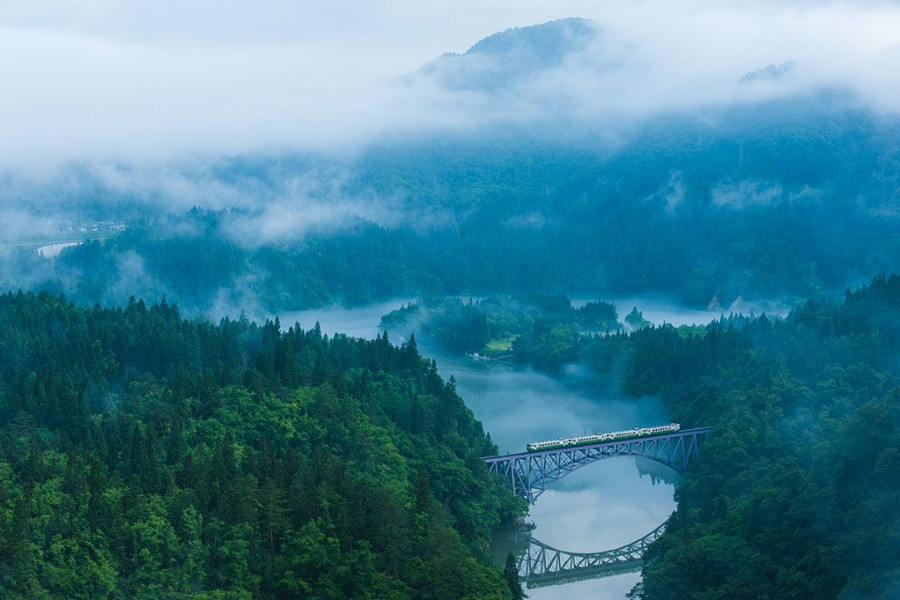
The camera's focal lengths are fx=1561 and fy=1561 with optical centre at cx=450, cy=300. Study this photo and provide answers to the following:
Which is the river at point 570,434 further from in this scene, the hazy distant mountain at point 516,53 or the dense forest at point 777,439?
the hazy distant mountain at point 516,53

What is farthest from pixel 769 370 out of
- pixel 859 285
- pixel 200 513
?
pixel 859 285

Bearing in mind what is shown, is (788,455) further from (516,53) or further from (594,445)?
(516,53)

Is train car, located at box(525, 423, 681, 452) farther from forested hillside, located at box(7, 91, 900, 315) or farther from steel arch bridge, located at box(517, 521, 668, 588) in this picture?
forested hillside, located at box(7, 91, 900, 315)

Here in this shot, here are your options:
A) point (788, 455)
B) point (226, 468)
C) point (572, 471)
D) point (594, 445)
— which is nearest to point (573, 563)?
point (594, 445)

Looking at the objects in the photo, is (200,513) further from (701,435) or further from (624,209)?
(624,209)

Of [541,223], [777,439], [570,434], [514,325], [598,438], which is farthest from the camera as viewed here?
[541,223]

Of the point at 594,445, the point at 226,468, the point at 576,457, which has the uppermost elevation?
the point at 594,445
